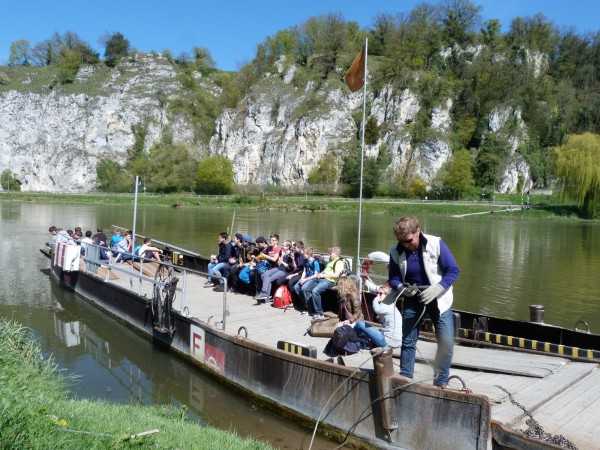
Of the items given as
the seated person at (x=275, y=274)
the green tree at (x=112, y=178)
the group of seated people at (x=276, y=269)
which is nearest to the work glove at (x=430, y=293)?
the group of seated people at (x=276, y=269)

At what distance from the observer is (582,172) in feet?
197

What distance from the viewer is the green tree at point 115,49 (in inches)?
6078

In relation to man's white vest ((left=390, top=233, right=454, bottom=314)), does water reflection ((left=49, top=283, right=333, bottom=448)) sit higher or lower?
lower

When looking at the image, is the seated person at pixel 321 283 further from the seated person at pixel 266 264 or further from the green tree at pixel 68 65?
the green tree at pixel 68 65

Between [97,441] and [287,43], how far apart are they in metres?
138

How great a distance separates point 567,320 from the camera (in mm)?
15461

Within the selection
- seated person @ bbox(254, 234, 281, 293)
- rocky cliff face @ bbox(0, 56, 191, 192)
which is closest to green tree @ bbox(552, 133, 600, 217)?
seated person @ bbox(254, 234, 281, 293)

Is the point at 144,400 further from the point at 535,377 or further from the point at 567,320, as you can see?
the point at 567,320

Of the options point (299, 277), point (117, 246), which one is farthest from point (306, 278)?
point (117, 246)

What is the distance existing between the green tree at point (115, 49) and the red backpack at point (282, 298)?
159955 mm

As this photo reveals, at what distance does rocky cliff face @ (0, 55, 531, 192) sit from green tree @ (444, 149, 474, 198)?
6093 mm

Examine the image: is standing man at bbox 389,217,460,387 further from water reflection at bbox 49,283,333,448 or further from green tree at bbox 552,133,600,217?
green tree at bbox 552,133,600,217

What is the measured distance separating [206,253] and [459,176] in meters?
70.1

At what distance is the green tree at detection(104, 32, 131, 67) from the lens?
15438 cm
